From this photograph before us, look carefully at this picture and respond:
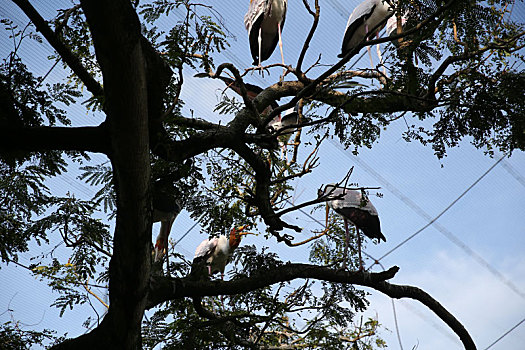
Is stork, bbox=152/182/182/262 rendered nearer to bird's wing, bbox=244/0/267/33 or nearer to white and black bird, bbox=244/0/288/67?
white and black bird, bbox=244/0/288/67

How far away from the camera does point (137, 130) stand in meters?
1.45

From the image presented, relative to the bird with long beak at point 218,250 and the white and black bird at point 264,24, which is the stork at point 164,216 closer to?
the bird with long beak at point 218,250

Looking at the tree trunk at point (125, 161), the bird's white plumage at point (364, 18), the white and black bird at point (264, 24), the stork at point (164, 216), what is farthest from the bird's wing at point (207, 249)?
the tree trunk at point (125, 161)

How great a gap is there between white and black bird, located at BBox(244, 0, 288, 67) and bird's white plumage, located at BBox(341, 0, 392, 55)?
0.59 metres

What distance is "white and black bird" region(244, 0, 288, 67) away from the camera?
3.94 meters

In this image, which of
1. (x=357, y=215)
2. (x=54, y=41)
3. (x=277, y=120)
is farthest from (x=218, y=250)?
(x=54, y=41)

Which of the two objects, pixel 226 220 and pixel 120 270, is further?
pixel 226 220

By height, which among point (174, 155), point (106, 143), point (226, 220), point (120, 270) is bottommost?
point (120, 270)

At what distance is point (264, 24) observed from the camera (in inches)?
159

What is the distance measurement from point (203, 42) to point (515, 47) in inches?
59.2

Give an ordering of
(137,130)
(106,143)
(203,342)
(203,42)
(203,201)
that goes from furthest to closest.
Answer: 1. (203,201)
2. (203,342)
3. (203,42)
4. (106,143)
5. (137,130)

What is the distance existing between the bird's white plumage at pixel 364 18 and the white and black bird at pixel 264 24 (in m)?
0.59

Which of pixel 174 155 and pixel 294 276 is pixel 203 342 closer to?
pixel 294 276

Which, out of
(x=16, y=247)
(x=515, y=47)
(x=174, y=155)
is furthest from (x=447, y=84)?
(x=16, y=247)
